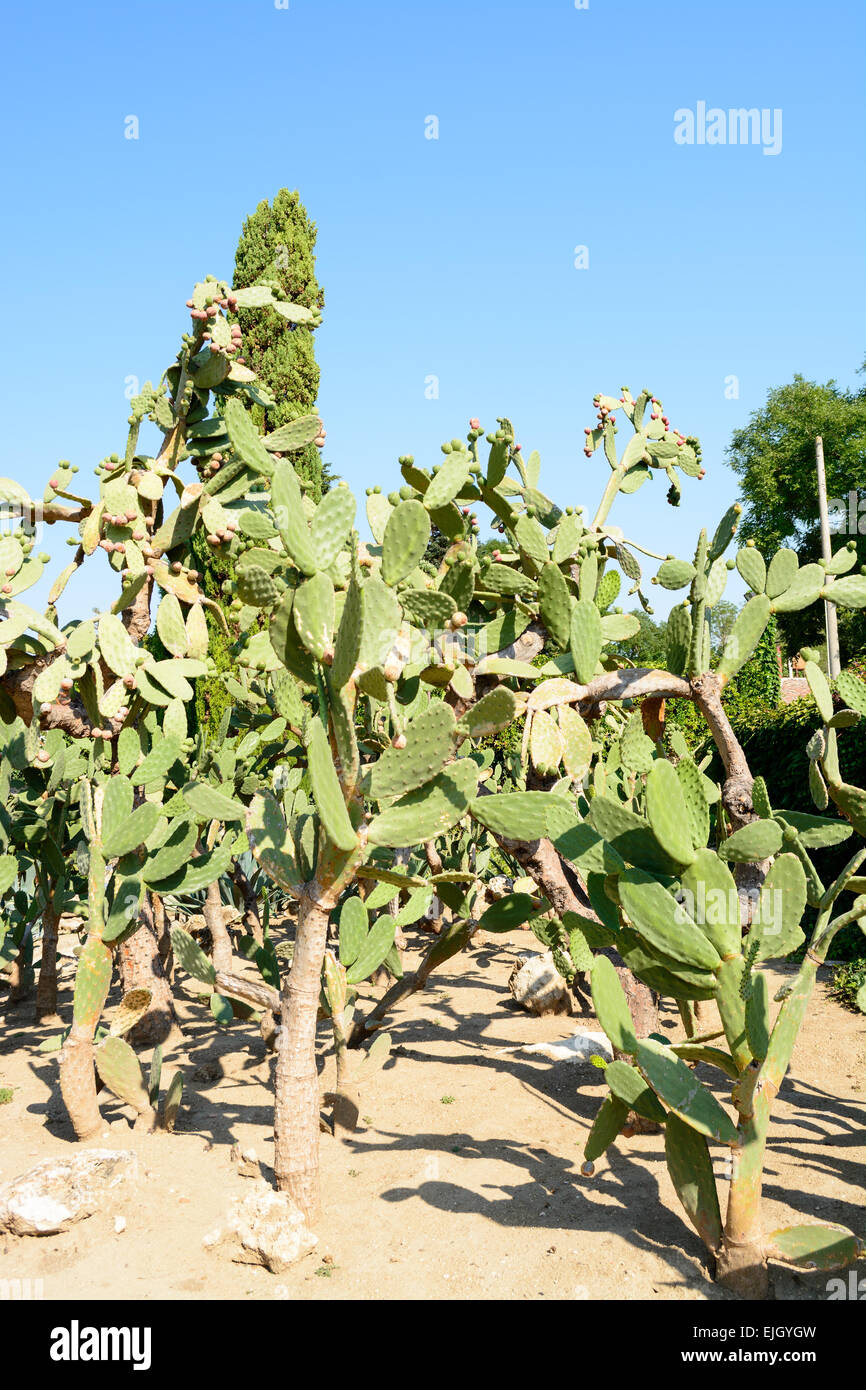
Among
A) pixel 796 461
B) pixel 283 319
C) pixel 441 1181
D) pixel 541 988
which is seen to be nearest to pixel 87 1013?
pixel 441 1181

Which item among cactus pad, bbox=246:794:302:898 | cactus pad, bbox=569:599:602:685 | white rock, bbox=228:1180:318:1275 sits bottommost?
white rock, bbox=228:1180:318:1275

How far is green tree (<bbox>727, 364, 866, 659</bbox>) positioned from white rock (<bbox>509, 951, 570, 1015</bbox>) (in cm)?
2290

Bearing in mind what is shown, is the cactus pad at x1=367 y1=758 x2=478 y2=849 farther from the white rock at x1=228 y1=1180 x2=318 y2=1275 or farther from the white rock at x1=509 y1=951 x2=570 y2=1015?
the white rock at x1=509 y1=951 x2=570 y2=1015

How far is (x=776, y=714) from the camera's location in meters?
9.56

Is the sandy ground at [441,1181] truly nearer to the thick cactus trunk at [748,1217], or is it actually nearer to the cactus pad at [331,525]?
the thick cactus trunk at [748,1217]

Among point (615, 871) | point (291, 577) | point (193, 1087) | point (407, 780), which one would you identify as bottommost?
point (193, 1087)

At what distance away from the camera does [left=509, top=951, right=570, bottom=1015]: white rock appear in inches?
205

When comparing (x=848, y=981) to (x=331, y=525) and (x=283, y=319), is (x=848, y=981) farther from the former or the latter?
(x=283, y=319)

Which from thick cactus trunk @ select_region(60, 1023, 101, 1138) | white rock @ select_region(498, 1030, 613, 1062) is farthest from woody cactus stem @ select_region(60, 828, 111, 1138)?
white rock @ select_region(498, 1030, 613, 1062)

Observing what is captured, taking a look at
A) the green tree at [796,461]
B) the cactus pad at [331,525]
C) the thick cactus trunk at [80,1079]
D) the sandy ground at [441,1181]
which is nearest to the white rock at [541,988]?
the sandy ground at [441,1181]
